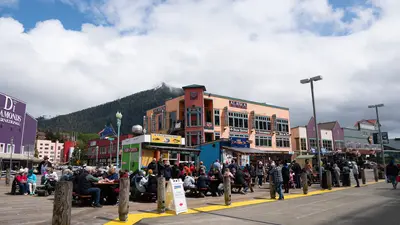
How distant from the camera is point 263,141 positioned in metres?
45.5

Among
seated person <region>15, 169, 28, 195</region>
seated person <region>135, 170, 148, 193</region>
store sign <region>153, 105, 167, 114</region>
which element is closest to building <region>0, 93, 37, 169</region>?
store sign <region>153, 105, 167, 114</region>

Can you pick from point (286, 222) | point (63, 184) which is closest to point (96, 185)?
point (63, 184)

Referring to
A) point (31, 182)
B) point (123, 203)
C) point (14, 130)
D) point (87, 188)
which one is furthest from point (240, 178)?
point (14, 130)

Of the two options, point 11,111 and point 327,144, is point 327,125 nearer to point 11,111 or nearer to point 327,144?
point 327,144

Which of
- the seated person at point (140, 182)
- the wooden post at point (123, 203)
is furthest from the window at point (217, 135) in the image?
the wooden post at point (123, 203)

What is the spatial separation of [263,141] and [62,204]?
40983 mm

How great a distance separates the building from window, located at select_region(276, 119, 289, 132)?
40.0m

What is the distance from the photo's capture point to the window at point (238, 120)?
42750mm

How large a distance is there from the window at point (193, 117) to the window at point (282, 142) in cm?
1419

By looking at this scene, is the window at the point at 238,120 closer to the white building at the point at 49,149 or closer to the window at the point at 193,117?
the window at the point at 193,117

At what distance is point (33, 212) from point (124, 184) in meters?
3.70

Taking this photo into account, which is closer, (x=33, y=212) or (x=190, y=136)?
(x=33, y=212)

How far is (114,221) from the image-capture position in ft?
28.6

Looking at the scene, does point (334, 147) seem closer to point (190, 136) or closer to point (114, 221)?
point (190, 136)
